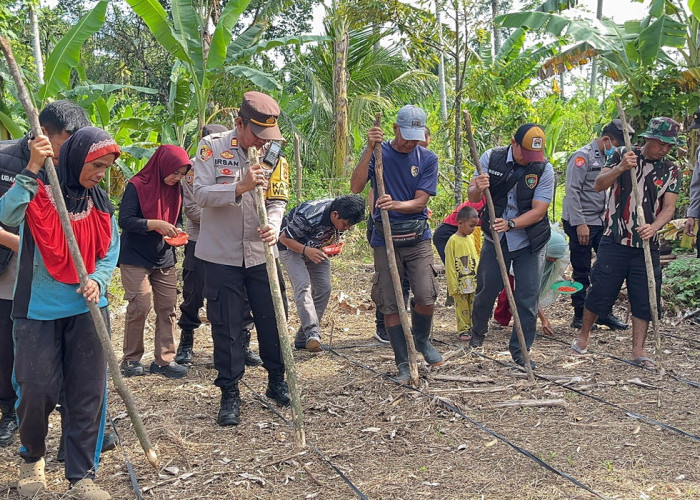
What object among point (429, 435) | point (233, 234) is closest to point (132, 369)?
point (233, 234)

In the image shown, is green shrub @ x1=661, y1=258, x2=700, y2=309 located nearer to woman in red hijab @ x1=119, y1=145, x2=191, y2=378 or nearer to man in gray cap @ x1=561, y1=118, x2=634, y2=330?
man in gray cap @ x1=561, y1=118, x2=634, y2=330

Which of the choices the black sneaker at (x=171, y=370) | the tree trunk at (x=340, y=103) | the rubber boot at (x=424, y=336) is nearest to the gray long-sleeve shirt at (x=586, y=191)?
the rubber boot at (x=424, y=336)

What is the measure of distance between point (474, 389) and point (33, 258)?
3322mm

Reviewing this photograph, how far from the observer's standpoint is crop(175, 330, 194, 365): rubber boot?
665 cm

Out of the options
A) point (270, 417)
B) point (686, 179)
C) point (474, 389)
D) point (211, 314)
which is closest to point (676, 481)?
point (474, 389)

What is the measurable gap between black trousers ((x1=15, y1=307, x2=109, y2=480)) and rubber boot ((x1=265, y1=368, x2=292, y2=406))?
1653 mm

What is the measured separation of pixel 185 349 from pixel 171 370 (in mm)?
516

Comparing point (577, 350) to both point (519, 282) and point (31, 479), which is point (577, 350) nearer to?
point (519, 282)

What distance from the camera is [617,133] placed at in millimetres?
7527

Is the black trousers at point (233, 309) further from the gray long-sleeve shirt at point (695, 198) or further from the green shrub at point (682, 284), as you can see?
the green shrub at point (682, 284)

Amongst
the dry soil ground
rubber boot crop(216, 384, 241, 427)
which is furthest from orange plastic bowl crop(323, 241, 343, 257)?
rubber boot crop(216, 384, 241, 427)

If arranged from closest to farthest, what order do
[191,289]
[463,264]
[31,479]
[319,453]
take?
[31,479], [319,453], [191,289], [463,264]

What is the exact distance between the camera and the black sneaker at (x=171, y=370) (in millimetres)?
6227

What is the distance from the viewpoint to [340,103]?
47.1 feet
